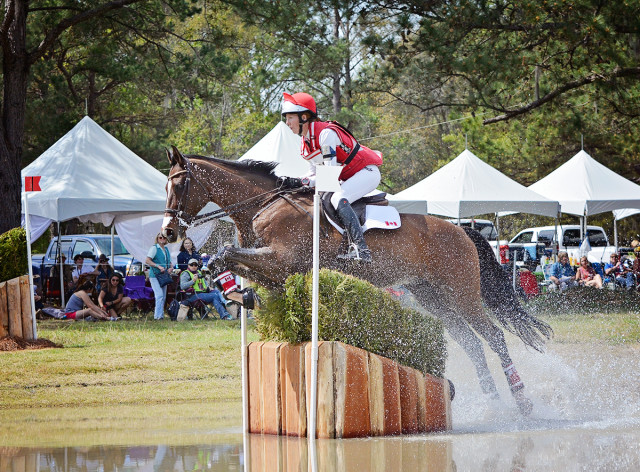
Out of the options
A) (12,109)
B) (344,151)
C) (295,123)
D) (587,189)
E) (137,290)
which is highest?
(12,109)

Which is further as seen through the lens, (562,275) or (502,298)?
(562,275)

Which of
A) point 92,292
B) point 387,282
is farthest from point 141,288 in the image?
point 387,282

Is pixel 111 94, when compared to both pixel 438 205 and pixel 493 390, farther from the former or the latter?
pixel 493 390

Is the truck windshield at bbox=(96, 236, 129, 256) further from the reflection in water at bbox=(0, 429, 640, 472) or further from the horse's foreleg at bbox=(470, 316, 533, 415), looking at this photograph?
the reflection in water at bbox=(0, 429, 640, 472)

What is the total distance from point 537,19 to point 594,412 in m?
9.51

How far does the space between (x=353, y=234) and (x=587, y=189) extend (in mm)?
16201

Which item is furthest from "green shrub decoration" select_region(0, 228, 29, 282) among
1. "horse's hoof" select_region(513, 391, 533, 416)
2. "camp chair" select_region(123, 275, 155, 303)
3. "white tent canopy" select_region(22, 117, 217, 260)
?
"horse's hoof" select_region(513, 391, 533, 416)

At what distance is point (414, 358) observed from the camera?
7098 millimetres

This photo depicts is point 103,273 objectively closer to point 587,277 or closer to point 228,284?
point 587,277

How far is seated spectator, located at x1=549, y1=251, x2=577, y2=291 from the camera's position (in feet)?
64.3

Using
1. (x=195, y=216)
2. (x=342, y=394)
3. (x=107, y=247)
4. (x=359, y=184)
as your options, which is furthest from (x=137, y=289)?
(x=342, y=394)

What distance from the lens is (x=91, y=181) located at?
56.6 feet

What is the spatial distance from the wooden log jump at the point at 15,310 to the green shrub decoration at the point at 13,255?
18.4 inches

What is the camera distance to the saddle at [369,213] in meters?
7.64
